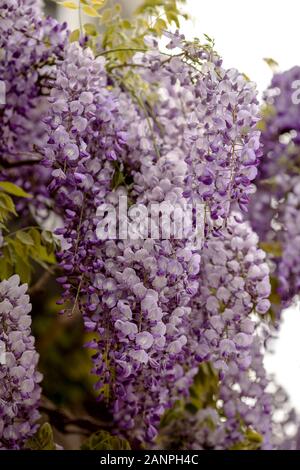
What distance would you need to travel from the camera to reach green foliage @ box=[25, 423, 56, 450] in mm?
960

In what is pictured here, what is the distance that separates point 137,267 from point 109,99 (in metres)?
0.20

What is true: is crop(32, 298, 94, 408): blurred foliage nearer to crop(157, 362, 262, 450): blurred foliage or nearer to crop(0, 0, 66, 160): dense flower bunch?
crop(157, 362, 262, 450): blurred foliage

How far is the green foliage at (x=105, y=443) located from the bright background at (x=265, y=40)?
261 mm

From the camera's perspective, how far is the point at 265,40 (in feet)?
4.49

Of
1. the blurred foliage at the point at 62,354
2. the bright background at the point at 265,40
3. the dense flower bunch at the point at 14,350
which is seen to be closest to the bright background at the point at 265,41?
the bright background at the point at 265,40

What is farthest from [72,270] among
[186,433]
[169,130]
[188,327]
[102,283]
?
[186,433]

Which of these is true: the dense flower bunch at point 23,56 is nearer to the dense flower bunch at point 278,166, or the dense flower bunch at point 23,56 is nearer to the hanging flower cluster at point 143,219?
the hanging flower cluster at point 143,219

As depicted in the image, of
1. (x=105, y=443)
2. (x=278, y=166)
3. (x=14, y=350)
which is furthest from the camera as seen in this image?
(x=278, y=166)

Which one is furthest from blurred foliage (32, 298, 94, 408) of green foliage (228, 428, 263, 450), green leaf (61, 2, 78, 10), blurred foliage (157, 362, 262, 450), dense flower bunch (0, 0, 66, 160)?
green leaf (61, 2, 78, 10)

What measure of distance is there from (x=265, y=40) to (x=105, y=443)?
76cm

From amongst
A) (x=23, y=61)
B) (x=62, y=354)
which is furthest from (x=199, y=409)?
(x=62, y=354)

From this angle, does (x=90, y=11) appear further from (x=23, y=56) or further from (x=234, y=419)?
(x=234, y=419)

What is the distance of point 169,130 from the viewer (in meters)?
1.04

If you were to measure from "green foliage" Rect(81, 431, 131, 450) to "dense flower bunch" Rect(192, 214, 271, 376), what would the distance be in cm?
18
